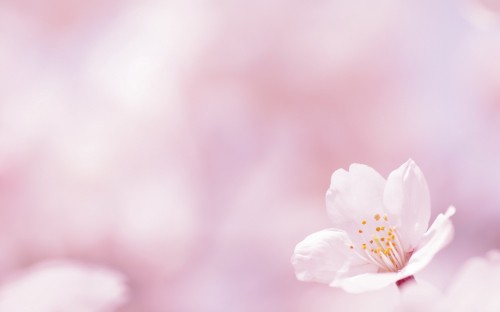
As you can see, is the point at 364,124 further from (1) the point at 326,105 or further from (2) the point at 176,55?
(2) the point at 176,55

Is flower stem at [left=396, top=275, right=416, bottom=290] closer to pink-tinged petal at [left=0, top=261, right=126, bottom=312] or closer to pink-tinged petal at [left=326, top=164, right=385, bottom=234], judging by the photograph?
pink-tinged petal at [left=326, top=164, right=385, bottom=234]

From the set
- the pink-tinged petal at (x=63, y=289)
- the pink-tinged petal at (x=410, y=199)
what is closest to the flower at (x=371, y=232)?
the pink-tinged petal at (x=410, y=199)

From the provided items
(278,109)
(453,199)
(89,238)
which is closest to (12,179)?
(89,238)

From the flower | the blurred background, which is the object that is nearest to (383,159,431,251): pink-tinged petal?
the flower

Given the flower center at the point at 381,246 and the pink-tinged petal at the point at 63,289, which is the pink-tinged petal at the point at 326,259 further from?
the pink-tinged petal at the point at 63,289

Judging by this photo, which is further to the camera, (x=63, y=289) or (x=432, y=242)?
(x=63, y=289)

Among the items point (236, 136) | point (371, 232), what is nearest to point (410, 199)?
point (371, 232)

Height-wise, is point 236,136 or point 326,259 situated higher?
point 236,136

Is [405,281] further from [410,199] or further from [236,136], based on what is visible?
[236,136]
